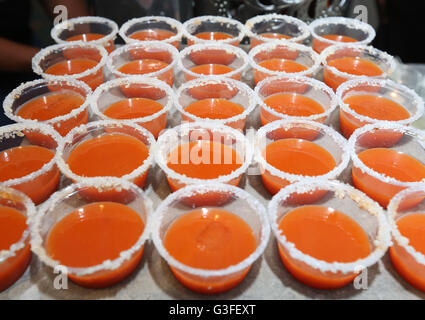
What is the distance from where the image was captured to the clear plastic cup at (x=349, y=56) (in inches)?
72.0

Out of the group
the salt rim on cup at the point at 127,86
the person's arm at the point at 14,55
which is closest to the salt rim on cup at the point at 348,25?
the salt rim on cup at the point at 127,86

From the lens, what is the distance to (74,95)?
1724 millimetres

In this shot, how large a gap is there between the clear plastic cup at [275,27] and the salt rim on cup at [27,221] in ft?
4.66

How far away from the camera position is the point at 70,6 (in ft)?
8.65

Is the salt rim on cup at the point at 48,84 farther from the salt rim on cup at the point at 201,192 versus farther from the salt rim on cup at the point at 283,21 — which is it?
the salt rim on cup at the point at 283,21

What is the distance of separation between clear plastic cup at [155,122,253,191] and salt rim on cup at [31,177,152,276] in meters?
0.16

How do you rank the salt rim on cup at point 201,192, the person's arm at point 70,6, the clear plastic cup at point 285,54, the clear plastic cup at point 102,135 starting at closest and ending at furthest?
the salt rim on cup at point 201,192, the clear plastic cup at point 102,135, the clear plastic cup at point 285,54, the person's arm at point 70,6

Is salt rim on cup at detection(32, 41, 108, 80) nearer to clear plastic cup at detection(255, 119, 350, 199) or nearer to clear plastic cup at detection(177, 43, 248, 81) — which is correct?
clear plastic cup at detection(177, 43, 248, 81)

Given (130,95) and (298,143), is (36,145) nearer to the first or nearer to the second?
(130,95)

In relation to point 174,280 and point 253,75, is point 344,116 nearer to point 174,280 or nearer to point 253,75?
point 253,75

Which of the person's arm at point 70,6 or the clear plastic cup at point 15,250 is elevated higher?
the person's arm at point 70,6

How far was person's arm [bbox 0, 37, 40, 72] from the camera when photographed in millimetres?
2492

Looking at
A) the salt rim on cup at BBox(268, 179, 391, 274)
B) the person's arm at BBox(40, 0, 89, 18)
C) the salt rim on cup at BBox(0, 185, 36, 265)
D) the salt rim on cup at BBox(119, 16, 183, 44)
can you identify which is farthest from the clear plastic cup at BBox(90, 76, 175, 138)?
the person's arm at BBox(40, 0, 89, 18)

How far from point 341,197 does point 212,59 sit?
1071 mm
